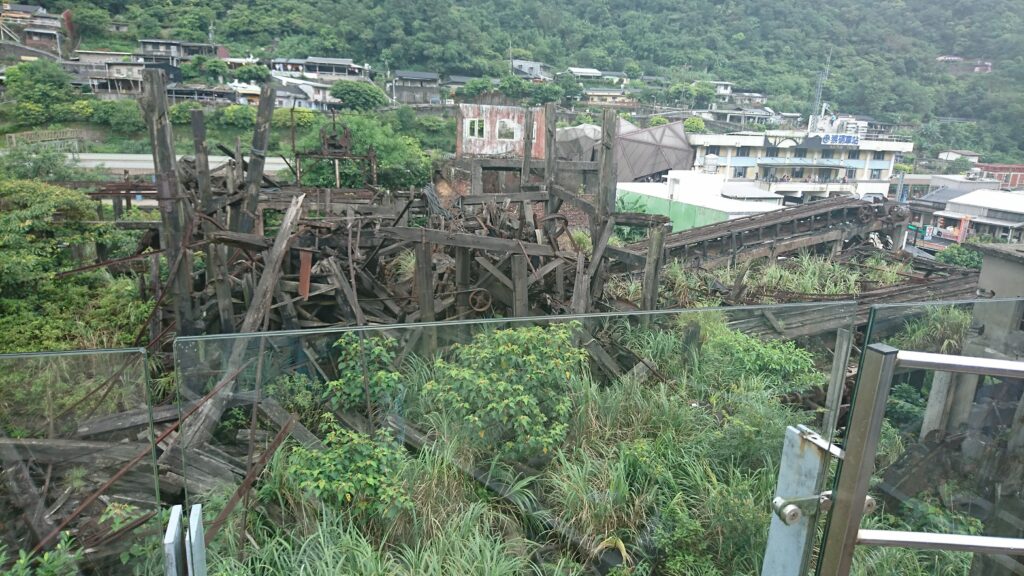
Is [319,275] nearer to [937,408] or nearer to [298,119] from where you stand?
[937,408]

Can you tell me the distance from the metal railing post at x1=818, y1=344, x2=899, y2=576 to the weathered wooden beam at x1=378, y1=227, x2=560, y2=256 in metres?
5.32

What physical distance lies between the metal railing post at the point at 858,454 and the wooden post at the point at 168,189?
6.39m

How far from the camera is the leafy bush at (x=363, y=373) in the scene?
8.97ft

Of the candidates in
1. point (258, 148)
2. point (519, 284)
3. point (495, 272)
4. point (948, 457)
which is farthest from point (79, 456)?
point (258, 148)

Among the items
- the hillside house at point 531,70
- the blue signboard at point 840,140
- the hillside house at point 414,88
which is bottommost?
the blue signboard at point 840,140

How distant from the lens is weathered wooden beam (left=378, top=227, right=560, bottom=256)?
670cm

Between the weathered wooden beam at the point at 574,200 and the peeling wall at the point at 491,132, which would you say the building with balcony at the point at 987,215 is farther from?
the weathered wooden beam at the point at 574,200

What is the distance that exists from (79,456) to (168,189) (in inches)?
191

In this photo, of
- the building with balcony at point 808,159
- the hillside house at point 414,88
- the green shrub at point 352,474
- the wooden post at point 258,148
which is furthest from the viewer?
the hillside house at point 414,88

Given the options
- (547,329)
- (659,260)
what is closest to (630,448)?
(547,329)

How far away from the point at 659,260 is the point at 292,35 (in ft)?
249

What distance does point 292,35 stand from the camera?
235ft

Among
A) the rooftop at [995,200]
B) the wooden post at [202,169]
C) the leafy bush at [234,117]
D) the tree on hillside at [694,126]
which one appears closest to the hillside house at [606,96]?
the tree on hillside at [694,126]

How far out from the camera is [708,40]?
299ft
